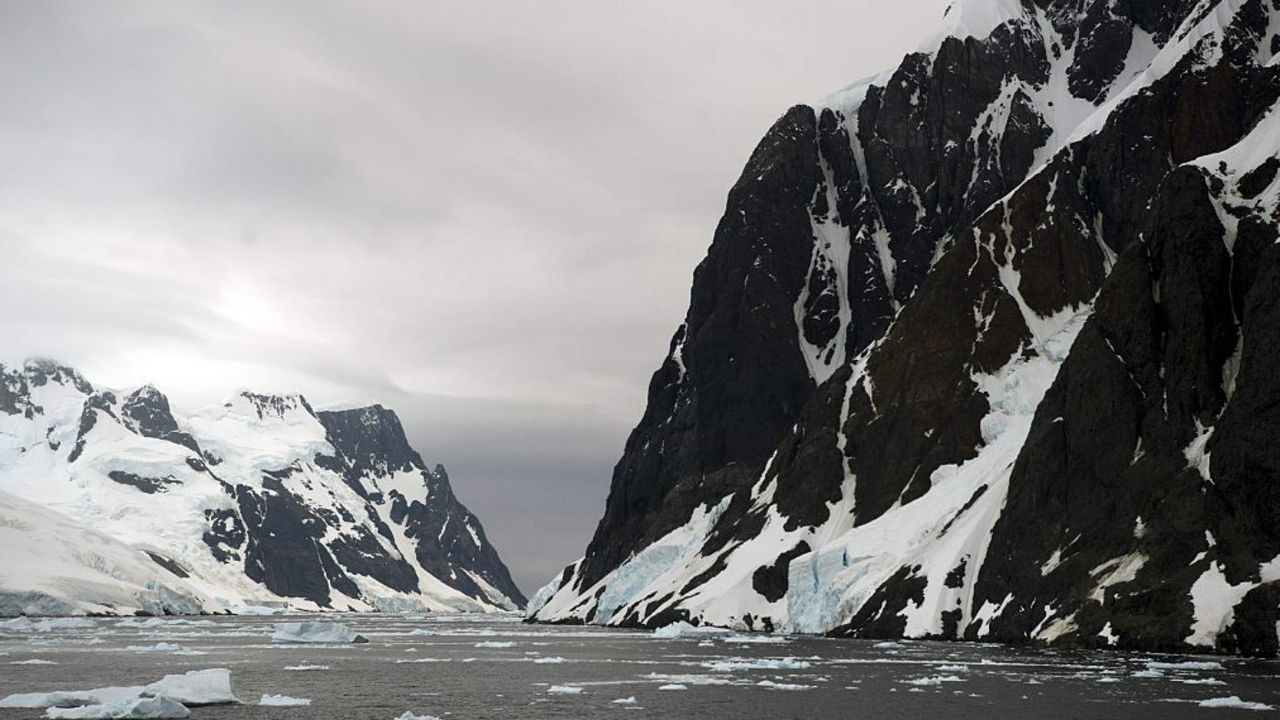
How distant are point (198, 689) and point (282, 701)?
473 centimetres

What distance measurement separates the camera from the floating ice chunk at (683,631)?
552 feet

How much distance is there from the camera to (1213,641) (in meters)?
94.6

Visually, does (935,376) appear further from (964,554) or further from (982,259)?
(964,554)

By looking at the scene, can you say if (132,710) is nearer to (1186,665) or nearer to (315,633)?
(1186,665)

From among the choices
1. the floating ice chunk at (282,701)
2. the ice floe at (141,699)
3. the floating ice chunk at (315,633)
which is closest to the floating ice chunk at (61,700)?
the ice floe at (141,699)

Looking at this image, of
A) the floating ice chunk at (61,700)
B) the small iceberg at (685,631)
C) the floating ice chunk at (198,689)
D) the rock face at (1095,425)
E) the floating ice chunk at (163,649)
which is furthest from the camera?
the small iceberg at (685,631)

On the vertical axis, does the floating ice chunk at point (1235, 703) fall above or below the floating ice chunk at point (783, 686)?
above

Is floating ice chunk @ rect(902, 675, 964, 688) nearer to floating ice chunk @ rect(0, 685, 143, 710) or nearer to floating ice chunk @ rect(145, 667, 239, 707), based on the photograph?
floating ice chunk @ rect(145, 667, 239, 707)

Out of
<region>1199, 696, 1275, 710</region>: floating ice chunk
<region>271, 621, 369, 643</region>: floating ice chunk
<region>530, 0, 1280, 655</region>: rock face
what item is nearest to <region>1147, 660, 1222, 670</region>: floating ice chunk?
<region>530, 0, 1280, 655</region>: rock face

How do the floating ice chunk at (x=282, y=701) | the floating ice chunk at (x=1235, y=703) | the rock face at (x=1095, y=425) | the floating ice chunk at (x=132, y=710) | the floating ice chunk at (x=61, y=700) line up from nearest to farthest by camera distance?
the floating ice chunk at (x=132, y=710) → the floating ice chunk at (x=1235, y=703) → the floating ice chunk at (x=61, y=700) → the floating ice chunk at (x=282, y=701) → the rock face at (x=1095, y=425)

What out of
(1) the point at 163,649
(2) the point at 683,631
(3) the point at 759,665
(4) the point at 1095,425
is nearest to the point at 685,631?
(2) the point at 683,631

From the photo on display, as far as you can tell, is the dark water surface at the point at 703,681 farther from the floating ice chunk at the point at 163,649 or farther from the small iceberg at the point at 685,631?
the small iceberg at the point at 685,631

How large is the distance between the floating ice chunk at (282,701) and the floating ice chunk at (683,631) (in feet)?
336

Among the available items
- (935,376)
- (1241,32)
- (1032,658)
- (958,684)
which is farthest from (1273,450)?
(1241,32)
